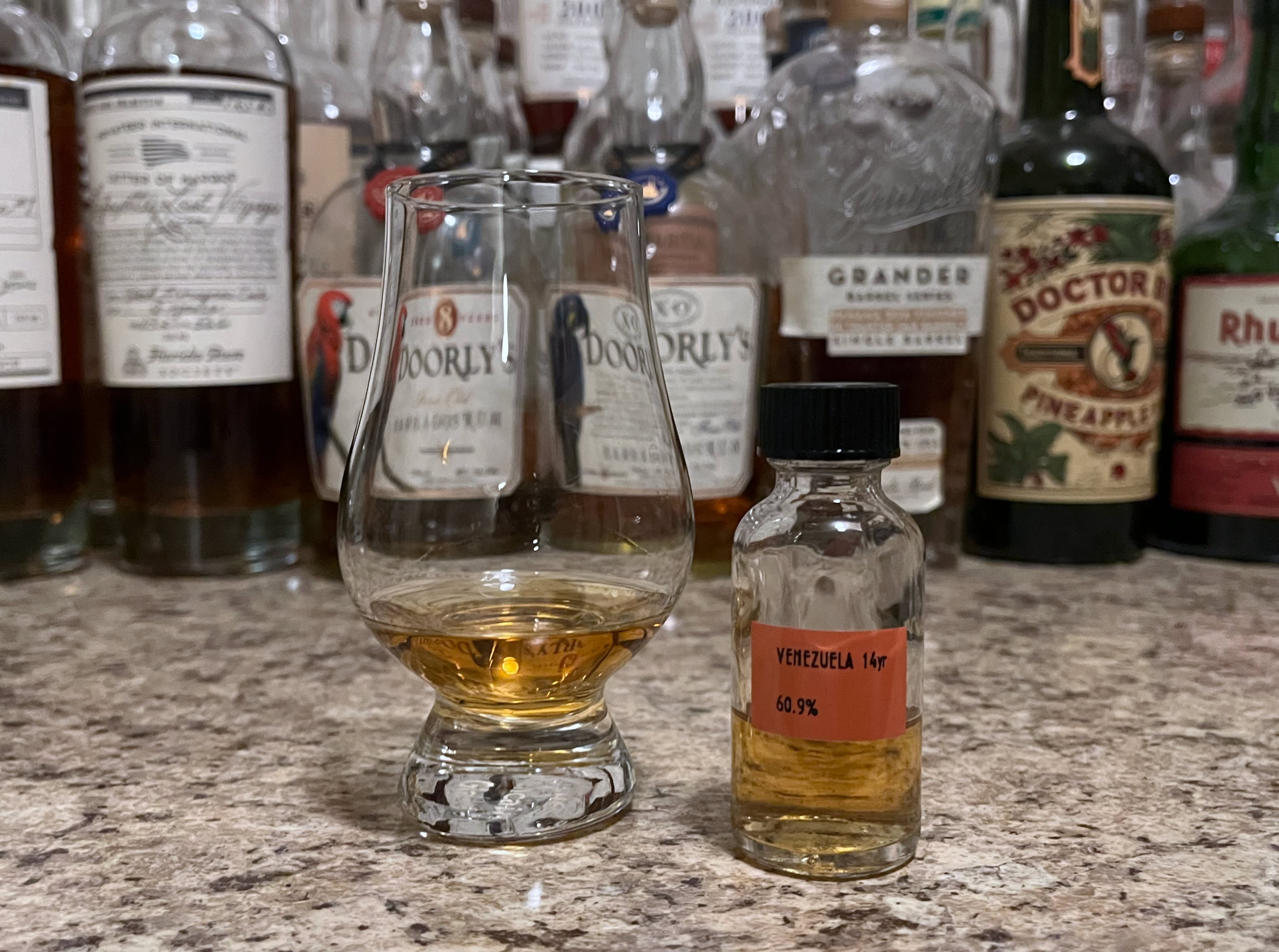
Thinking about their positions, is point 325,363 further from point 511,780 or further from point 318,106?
point 511,780

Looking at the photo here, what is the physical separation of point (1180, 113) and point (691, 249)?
25.1 inches

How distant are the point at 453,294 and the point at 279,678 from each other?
29cm

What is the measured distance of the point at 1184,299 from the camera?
103cm

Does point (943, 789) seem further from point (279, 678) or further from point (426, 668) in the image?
point (279, 678)

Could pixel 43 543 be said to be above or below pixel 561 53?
below

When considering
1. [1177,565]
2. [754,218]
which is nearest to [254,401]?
[754,218]

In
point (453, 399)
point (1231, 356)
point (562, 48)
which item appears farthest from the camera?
point (562, 48)

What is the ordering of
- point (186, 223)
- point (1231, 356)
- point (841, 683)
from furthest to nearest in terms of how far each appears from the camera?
point (1231, 356) < point (186, 223) < point (841, 683)

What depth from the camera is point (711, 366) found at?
912 mm

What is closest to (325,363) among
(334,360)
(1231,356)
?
(334,360)

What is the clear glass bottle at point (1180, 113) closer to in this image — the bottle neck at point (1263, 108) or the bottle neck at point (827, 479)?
the bottle neck at point (1263, 108)

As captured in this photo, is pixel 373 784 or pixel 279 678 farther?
pixel 279 678

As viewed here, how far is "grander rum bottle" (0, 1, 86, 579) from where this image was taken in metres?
0.89

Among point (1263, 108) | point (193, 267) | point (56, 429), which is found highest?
point (1263, 108)
